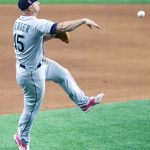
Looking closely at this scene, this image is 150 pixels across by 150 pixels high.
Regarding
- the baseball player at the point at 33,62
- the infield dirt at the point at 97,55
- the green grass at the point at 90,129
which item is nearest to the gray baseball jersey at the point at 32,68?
the baseball player at the point at 33,62

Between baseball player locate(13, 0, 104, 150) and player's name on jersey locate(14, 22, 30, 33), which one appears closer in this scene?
baseball player locate(13, 0, 104, 150)

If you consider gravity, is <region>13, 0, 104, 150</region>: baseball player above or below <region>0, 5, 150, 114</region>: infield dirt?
above

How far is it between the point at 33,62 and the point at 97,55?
750 cm

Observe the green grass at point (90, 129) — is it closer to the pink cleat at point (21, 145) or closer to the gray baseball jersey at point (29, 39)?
the pink cleat at point (21, 145)

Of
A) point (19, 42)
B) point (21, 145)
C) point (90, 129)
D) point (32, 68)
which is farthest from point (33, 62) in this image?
point (90, 129)

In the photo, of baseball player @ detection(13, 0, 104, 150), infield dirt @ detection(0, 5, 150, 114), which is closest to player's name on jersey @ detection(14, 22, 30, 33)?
baseball player @ detection(13, 0, 104, 150)

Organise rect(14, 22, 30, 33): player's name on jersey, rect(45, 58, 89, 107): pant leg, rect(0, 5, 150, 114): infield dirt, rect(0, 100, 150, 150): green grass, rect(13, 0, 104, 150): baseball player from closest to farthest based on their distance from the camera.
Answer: rect(13, 0, 104, 150): baseball player
rect(14, 22, 30, 33): player's name on jersey
rect(45, 58, 89, 107): pant leg
rect(0, 100, 150, 150): green grass
rect(0, 5, 150, 114): infield dirt

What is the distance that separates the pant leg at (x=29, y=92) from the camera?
7020 millimetres

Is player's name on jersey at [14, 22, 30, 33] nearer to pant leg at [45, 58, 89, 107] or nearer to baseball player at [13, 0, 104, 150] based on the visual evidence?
→ baseball player at [13, 0, 104, 150]

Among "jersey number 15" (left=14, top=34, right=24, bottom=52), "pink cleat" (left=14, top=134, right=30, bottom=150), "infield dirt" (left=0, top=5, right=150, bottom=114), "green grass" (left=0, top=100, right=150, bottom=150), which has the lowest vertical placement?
"infield dirt" (left=0, top=5, right=150, bottom=114)

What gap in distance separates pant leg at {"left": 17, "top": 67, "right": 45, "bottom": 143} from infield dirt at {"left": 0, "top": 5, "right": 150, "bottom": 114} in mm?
2482

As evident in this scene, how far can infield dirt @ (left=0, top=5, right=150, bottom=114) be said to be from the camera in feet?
36.3

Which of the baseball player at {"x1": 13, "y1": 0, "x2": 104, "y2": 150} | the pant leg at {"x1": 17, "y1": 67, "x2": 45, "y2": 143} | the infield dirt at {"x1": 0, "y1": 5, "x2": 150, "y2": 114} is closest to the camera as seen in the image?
the baseball player at {"x1": 13, "y1": 0, "x2": 104, "y2": 150}

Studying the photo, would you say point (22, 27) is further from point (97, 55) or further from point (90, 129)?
point (97, 55)
